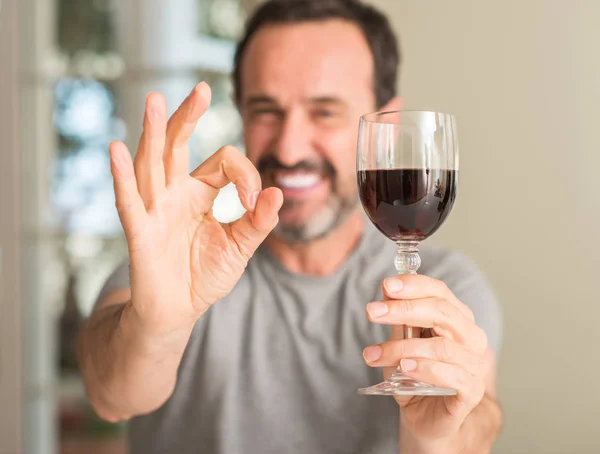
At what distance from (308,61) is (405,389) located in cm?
112

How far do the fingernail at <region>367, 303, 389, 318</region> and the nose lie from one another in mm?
904

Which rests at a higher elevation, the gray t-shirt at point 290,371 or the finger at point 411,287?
the finger at point 411,287

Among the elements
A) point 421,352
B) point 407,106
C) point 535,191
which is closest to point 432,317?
point 421,352

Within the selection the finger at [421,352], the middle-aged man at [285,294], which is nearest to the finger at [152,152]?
the middle-aged man at [285,294]

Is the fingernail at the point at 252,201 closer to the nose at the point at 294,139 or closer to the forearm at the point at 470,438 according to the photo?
the forearm at the point at 470,438

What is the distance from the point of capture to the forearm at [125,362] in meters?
1.33

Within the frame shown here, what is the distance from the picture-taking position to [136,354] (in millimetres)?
1351

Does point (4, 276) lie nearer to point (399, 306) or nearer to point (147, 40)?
point (147, 40)

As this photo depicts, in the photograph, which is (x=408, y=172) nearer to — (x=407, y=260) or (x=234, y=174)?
(x=407, y=260)

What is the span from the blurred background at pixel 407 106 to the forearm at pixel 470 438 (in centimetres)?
98

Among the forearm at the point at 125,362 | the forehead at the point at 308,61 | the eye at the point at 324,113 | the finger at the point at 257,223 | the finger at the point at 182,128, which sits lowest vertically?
the forearm at the point at 125,362

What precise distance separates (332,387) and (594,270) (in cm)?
102

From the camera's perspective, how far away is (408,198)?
1167 mm

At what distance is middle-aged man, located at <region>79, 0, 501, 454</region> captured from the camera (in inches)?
47.4
